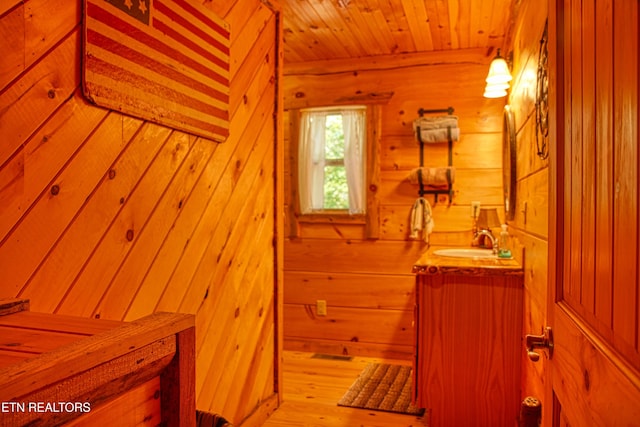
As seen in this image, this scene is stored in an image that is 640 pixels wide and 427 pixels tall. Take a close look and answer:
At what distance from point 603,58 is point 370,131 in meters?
3.34

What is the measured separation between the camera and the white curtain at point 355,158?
4070 millimetres

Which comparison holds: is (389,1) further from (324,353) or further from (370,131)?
(324,353)

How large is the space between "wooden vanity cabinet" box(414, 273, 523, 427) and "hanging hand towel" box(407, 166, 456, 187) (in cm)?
134

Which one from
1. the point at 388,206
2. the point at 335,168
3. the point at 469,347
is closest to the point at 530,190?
the point at 469,347

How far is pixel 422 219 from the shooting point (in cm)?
390

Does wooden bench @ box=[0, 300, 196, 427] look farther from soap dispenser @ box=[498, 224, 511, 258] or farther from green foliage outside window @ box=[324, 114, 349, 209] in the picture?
green foliage outside window @ box=[324, 114, 349, 209]

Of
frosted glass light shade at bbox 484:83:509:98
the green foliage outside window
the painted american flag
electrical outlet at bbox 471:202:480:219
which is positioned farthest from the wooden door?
the green foliage outside window

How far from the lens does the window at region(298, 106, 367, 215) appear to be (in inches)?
161

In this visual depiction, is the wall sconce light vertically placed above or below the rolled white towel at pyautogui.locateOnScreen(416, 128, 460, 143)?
above

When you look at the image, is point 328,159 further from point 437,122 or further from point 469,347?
point 469,347

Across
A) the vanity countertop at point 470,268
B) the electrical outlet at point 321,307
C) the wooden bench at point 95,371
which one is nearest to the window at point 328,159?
the electrical outlet at point 321,307

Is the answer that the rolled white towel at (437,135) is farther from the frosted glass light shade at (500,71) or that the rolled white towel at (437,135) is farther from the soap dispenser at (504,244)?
the soap dispenser at (504,244)

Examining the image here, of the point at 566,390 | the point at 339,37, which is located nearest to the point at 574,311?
the point at 566,390

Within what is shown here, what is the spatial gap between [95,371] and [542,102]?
1744 mm
